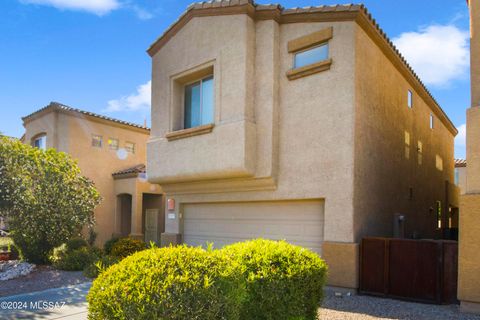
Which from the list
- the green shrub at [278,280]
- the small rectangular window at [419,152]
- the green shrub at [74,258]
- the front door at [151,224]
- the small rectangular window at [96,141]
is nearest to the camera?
the green shrub at [278,280]

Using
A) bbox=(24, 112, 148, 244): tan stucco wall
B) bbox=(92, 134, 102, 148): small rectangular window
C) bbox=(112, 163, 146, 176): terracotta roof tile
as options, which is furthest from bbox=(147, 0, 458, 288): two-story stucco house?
bbox=(92, 134, 102, 148): small rectangular window

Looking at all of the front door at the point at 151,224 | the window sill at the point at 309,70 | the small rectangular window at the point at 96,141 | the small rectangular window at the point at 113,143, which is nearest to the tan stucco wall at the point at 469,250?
the window sill at the point at 309,70

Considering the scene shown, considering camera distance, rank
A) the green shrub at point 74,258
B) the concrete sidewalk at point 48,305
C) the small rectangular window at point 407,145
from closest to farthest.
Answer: the concrete sidewalk at point 48,305 < the green shrub at point 74,258 < the small rectangular window at point 407,145

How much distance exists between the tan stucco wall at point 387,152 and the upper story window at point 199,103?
463 cm

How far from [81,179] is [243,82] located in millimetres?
7720

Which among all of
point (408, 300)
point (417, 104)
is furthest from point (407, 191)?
point (408, 300)

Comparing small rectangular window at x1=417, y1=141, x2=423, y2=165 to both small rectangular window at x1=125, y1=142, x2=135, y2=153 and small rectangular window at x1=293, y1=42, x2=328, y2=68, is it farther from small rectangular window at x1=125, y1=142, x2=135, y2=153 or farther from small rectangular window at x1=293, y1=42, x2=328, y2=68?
→ small rectangular window at x1=125, y1=142, x2=135, y2=153

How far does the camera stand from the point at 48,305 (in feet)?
28.0

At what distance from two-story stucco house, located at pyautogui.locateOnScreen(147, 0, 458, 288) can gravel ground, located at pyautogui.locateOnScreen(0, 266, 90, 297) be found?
375cm

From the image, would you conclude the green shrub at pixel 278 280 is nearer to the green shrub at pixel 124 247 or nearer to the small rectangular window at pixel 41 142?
the green shrub at pixel 124 247

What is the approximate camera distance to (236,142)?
36.7 ft

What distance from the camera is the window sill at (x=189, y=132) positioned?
1201 centimetres

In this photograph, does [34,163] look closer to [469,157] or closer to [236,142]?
[236,142]

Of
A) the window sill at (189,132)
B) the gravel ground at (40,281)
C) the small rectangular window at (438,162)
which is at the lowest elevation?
the gravel ground at (40,281)
